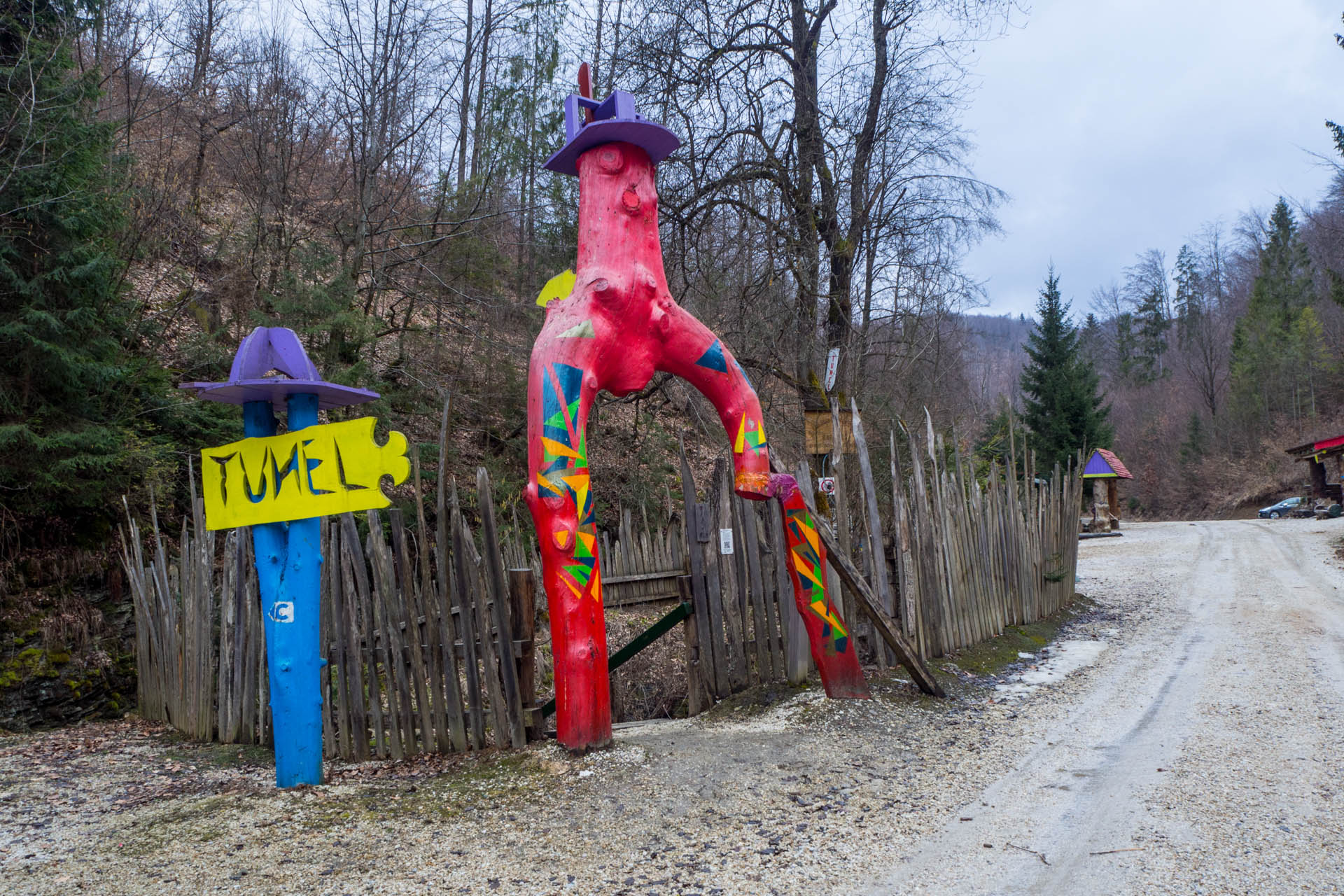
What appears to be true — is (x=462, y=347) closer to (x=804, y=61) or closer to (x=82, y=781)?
(x=804, y=61)

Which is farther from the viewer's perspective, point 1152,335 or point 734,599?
point 1152,335

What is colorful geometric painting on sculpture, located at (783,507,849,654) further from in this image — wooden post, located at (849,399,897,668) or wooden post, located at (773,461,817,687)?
wooden post, located at (849,399,897,668)

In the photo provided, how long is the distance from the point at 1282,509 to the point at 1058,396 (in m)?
8.11

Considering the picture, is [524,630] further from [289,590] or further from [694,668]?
[694,668]

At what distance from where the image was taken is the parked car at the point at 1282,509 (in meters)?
27.0

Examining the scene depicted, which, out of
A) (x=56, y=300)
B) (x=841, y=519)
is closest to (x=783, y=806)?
(x=841, y=519)

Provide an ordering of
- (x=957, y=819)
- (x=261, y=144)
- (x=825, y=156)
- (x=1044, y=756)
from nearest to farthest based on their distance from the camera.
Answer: (x=957, y=819) < (x=1044, y=756) < (x=825, y=156) < (x=261, y=144)

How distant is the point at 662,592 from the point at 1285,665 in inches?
233

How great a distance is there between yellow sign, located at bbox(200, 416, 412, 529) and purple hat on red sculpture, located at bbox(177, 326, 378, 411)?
23 centimetres

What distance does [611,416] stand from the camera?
15609mm

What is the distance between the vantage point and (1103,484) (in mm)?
25297

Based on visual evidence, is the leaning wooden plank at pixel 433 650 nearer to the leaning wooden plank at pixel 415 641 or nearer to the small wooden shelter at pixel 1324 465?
the leaning wooden plank at pixel 415 641

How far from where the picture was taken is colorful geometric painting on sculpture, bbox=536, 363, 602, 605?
4105 mm

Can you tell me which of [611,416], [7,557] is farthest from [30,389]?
[611,416]
